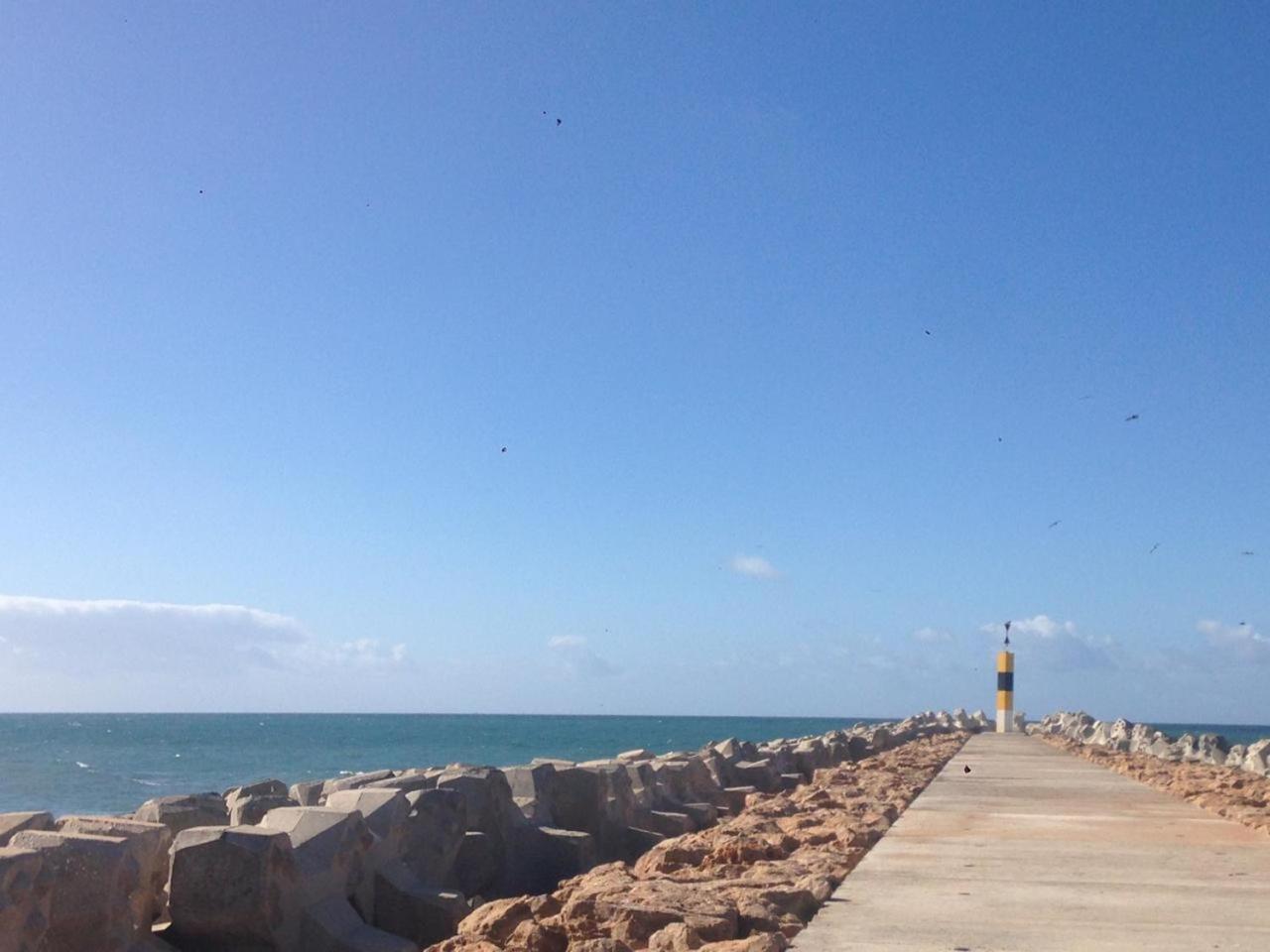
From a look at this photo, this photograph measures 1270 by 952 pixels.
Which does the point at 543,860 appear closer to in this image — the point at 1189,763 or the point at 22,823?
the point at 22,823

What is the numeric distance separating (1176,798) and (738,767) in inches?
159

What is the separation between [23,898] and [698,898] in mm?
2077

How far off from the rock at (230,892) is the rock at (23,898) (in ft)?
1.93

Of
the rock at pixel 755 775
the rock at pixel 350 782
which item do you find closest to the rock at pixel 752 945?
the rock at pixel 350 782

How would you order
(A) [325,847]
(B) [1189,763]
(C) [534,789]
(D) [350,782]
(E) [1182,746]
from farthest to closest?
(E) [1182,746] → (B) [1189,763] → (D) [350,782] → (C) [534,789] → (A) [325,847]

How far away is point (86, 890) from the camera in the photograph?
14.5ft

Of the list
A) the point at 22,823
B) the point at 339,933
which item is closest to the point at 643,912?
the point at 339,933

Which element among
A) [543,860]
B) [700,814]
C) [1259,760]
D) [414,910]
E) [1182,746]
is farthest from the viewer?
[1182,746]

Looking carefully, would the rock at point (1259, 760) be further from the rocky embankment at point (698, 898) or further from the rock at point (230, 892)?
the rock at point (230, 892)

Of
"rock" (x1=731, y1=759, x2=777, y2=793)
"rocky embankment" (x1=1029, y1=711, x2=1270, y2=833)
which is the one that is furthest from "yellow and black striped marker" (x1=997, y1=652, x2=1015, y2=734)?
"rock" (x1=731, y1=759, x2=777, y2=793)

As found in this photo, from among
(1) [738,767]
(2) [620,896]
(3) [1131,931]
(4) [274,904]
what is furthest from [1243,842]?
(1) [738,767]

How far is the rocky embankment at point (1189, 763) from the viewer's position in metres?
9.36

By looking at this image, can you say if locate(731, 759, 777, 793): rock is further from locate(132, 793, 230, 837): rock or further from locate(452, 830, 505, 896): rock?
locate(132, 793, 230, 837): rock

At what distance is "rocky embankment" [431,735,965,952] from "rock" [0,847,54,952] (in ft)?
3.98
